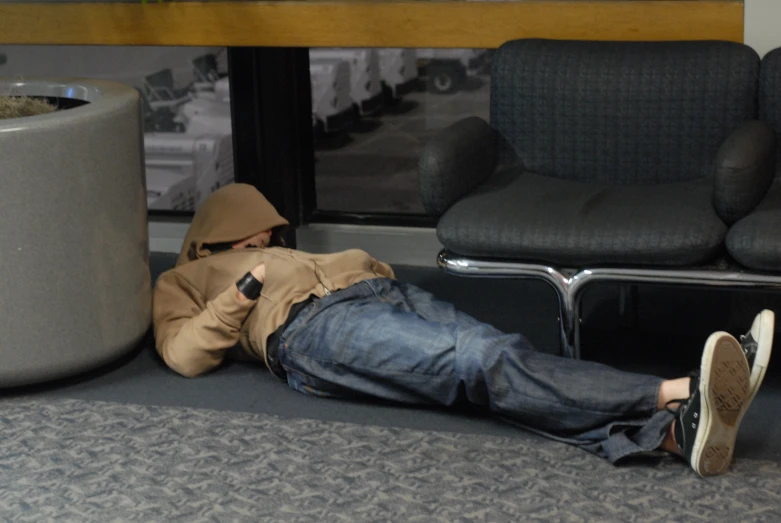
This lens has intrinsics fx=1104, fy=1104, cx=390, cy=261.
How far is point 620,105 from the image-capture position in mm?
3150

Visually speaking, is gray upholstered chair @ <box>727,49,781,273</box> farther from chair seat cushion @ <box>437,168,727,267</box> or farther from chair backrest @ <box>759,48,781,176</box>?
chair backrest @ <box>759,48,781,176</box>

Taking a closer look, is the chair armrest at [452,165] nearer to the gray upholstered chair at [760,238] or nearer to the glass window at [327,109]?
the gray upholstered chair at [760,238]

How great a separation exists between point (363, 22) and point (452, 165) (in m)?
0.77

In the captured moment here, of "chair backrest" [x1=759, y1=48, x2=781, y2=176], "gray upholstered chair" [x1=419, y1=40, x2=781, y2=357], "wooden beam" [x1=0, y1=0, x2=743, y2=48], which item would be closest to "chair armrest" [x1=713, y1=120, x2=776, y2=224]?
"gray upholstered chair" [x1=419, y1=40, x2=781, y2=357]

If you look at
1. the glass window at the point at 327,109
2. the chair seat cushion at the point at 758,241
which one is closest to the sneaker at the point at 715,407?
the chair seat cushion at the point at 758,241

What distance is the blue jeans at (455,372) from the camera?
8.09 ft

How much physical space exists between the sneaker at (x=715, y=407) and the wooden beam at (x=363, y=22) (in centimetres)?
127

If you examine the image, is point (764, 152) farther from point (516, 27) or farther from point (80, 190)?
point (80, 190)

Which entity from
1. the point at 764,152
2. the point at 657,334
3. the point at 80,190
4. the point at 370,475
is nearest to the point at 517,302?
the point at 657,334

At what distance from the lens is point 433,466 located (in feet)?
8.07

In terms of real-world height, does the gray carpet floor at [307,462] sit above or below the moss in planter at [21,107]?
below

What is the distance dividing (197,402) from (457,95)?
2361 mm

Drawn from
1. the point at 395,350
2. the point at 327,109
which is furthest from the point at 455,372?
the point at 327,109

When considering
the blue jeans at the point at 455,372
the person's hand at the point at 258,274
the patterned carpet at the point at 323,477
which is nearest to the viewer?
the patterned carpet at the point at 323,477
